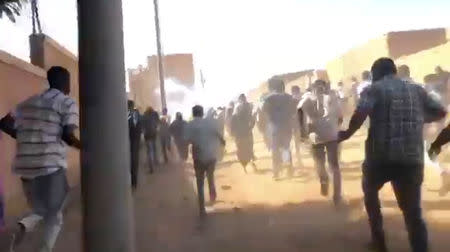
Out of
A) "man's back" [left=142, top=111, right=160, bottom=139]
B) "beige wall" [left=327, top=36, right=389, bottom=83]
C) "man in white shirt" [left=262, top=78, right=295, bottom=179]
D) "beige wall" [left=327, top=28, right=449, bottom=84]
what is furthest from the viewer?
"beige wall" [left=327, top=36, right=389, bottom=83]

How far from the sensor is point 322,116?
8273mm

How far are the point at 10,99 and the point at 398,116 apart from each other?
5904 millimetres

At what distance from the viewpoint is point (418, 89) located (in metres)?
4.83

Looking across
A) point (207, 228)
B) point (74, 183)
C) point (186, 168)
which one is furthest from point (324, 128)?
point (186, 168)

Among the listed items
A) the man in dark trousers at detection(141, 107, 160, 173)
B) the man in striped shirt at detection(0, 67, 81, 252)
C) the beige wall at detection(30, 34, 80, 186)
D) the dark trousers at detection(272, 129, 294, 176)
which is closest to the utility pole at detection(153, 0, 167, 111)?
the man in dark trousers at detection(141, 107, 160, 173)

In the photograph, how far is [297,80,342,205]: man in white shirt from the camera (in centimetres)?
802

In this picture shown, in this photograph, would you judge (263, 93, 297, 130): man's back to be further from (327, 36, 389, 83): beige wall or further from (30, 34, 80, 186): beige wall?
(327, 36, 389, 83): beige wall

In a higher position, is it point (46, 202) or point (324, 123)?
point (324, 123)

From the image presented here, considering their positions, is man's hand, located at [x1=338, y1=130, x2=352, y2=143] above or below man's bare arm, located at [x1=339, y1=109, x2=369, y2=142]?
below

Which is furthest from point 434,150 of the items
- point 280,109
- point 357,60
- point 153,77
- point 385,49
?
point 153,77

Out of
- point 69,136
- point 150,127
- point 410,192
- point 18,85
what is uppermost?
point 18,85

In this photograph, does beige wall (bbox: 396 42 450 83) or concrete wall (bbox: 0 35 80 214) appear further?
beige wall (bbox: 396 42 450 83)

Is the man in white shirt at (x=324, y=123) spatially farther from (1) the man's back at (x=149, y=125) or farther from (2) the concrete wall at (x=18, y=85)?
(1) the man's back at (x=149, y=125)

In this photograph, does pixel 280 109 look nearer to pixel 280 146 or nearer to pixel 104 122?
pixel 280 146
